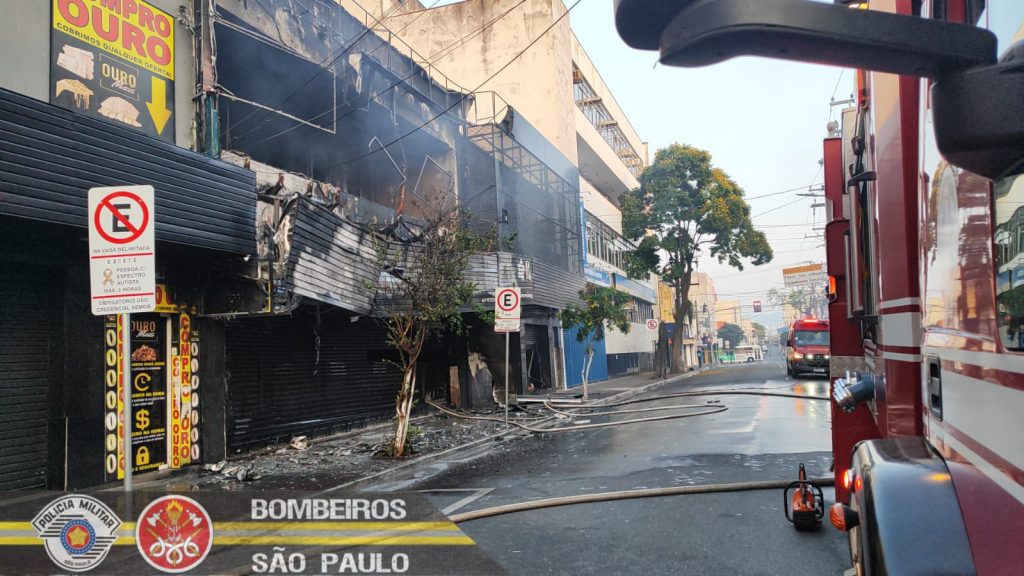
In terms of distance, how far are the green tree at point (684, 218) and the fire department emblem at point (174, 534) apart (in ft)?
116

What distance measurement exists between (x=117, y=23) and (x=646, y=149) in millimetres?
54233

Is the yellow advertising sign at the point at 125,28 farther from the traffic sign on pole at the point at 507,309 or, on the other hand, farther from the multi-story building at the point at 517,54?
the multi-story building at the point at 517,54

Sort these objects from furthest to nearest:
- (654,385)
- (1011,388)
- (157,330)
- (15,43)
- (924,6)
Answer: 1. (654,385)
2. (157,330)
3. (15,43)
4. (924,6)
5. (1011,388)

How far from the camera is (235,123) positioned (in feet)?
43.1

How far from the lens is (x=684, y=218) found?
38.2 m

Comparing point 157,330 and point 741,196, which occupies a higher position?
point 741,196

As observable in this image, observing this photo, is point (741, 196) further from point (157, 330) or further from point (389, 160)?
point (157, 330)

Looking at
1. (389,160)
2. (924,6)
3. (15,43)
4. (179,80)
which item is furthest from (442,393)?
(924,6)

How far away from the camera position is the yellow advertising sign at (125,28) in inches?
346

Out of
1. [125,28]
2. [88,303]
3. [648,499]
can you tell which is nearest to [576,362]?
[88,303]

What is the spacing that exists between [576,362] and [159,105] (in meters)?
24.8

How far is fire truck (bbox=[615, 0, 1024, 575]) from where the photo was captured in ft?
4.06

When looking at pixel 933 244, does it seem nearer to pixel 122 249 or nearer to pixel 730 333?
pixel 122 249

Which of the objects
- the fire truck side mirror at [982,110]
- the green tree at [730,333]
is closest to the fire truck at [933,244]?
the fire truck side mirror at [982,110]
